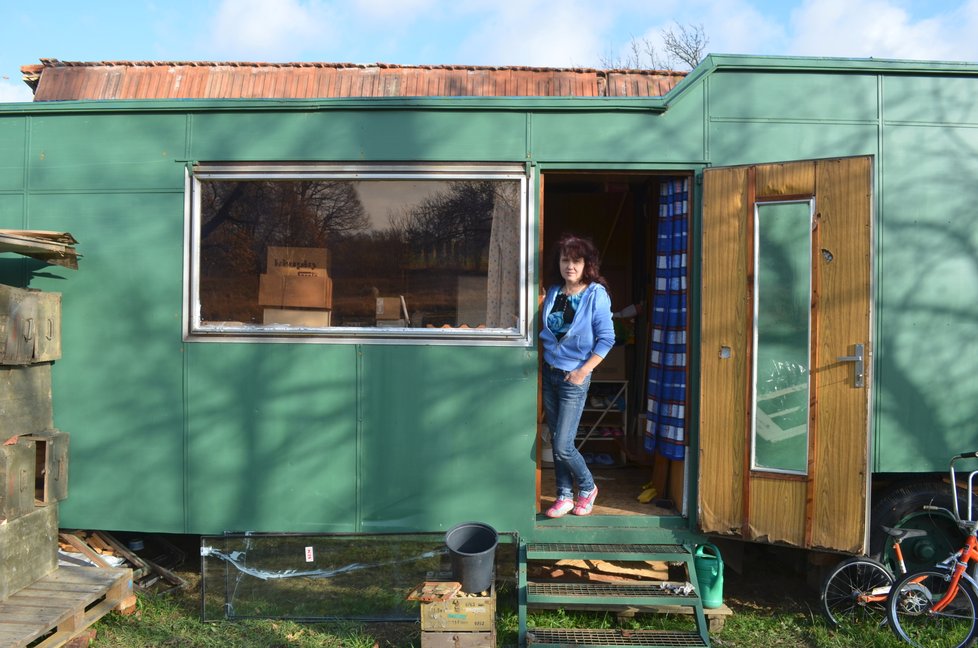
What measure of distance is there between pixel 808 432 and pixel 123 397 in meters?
4.15

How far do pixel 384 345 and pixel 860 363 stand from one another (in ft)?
8.97

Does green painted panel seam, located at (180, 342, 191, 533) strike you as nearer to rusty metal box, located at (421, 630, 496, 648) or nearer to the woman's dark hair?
rusty metal box, located at (421, 630, 496, 648)

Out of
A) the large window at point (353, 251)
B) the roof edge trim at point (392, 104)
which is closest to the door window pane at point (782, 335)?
the roof edge trim at point (392, 104)

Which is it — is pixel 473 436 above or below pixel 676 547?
above

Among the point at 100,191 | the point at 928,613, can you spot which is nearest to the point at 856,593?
the point at 928,613

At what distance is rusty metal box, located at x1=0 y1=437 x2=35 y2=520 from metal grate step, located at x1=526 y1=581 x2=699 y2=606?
285 centimetres

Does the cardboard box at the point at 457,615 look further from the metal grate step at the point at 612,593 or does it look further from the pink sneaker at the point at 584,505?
the pink sneaker at the point at 584,505

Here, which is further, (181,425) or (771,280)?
(181,425)

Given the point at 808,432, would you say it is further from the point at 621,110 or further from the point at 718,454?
the point at 621,110

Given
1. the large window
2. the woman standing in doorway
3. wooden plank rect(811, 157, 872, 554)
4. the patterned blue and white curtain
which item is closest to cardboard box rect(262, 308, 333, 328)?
the large window

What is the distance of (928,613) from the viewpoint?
11.9 ft

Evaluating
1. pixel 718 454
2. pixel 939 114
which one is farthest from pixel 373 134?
pixel 939 114

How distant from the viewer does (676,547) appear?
3.95 meters

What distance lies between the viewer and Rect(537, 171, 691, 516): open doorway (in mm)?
4164
